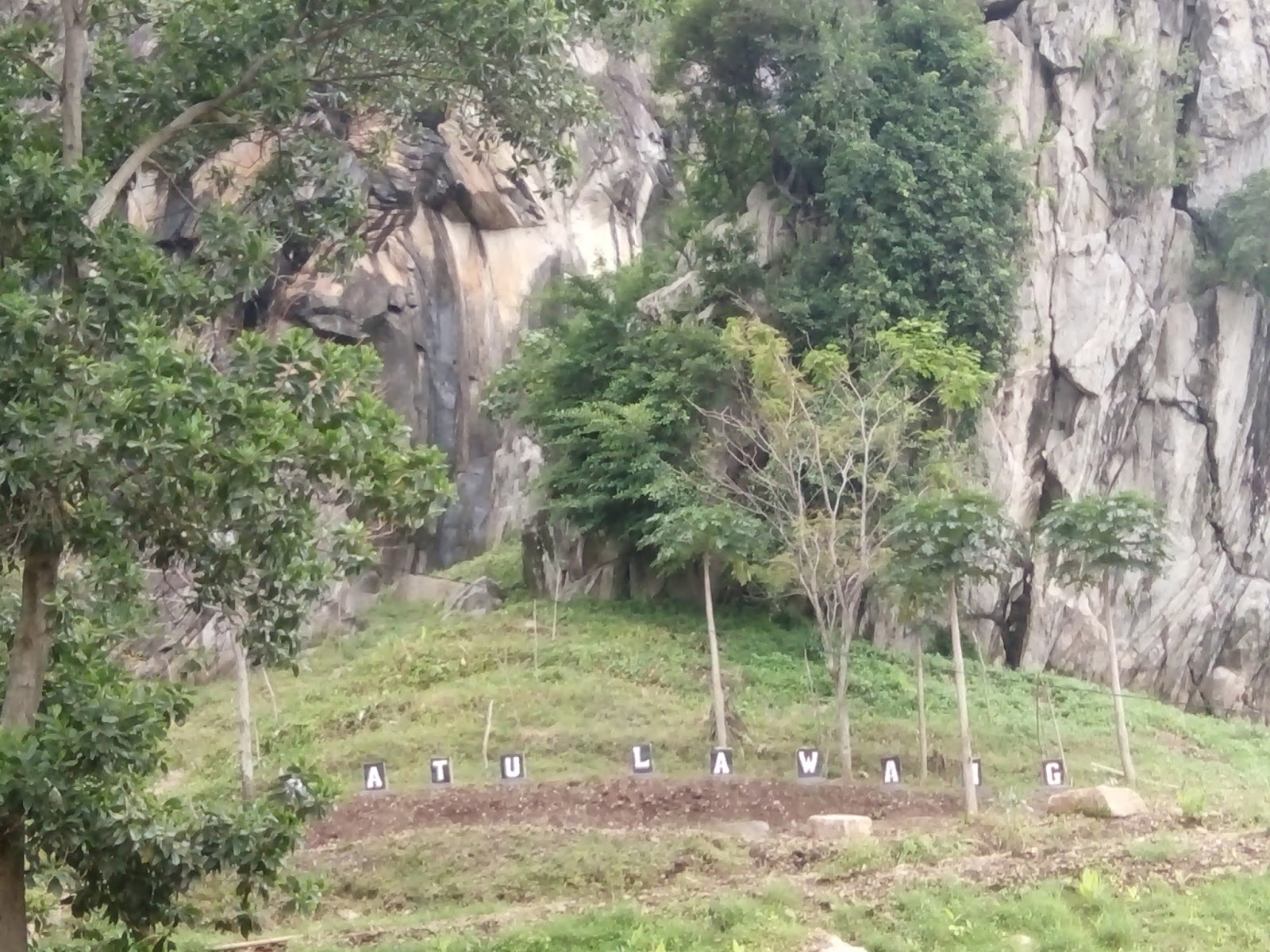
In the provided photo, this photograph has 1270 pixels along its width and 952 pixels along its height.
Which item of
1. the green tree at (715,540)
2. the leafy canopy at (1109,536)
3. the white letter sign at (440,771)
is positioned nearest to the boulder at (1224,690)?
the leafy canopy at (1109,536)

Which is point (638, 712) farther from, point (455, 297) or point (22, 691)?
point (455, 297)

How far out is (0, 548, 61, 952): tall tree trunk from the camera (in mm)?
5758

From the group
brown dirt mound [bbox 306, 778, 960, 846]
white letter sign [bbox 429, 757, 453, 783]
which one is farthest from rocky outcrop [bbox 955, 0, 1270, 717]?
white letter sign [bbox 429, 757, 453, 783]

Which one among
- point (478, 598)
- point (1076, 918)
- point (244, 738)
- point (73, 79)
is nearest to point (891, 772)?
point (1076, 918)

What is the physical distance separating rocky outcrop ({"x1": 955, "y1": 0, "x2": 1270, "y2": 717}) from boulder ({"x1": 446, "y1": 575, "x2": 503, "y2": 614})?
9.89 metres

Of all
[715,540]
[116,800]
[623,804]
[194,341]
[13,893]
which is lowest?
[623,804]

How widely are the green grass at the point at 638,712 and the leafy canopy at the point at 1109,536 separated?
2757 millimetres

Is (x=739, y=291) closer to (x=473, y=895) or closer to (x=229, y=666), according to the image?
(x=229, y=666)

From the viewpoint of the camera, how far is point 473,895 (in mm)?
10648

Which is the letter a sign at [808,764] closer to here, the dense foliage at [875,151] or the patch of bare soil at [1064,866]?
the patch of bare soil at [1064,866]

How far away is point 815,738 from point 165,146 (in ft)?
39.6

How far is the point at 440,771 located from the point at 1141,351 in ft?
64.7

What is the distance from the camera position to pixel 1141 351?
27.1 metres

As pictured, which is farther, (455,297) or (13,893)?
(455,297)
